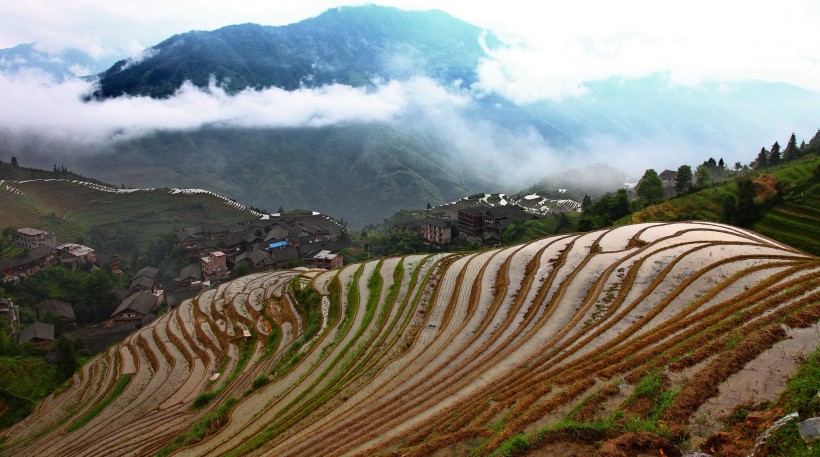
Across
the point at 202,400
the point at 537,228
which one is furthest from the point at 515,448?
the point at 537,228

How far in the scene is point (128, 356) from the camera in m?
30.0

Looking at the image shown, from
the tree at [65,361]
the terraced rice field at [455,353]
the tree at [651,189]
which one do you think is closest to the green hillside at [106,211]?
the tree at [65,361]

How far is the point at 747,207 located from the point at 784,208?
6.67 ft

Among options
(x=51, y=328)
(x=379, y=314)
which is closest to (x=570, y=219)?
(x=379, y=314)

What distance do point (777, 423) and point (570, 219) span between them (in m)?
47.0

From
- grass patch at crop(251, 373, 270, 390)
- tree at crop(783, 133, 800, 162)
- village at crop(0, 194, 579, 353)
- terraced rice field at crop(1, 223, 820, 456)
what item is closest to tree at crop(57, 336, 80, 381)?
terraced rice field at crop(1, 223, 820, 456)

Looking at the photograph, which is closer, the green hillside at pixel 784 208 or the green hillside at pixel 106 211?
the green hillside at pixel 784 208

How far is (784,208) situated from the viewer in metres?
31.5

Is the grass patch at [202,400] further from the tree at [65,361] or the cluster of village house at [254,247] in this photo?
the cluster of village house at [254,247]

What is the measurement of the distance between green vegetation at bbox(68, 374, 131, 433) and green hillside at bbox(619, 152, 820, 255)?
3904 centimetres

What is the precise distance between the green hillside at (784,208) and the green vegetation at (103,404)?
3904 cm

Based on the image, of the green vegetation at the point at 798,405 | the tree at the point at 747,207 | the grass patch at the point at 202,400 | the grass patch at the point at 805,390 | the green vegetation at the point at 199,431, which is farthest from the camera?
the tree at the point at 747,207

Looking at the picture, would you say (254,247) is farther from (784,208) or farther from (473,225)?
(784,208)

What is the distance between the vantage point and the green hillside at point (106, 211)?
77125 millimetres
